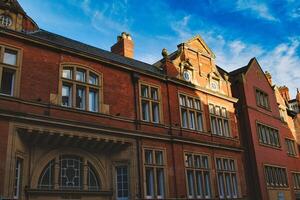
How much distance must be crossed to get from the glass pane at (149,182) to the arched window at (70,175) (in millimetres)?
2494

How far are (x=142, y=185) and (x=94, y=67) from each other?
575 cm

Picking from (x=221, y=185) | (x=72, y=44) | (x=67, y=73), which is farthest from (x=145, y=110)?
(x=221, y=185)

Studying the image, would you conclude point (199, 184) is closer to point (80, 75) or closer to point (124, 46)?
point (80, 75)

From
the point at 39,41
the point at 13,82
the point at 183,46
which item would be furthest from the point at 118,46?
the point at 13,82

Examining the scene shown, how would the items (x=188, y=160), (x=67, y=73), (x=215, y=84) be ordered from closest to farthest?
1. (x=67, y=73)
2. (x=188, y=160)
3. (x=215, y=84)

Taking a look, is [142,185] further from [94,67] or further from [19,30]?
[19,30]

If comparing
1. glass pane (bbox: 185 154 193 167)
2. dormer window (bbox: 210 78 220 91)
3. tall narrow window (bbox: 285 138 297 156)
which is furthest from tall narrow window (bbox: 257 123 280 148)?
glass pane (bbox: 185 154 193 167)

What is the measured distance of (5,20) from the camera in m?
14.9

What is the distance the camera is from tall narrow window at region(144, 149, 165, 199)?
16902mm

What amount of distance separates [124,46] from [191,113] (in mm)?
6748

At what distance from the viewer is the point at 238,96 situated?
84.8 feet

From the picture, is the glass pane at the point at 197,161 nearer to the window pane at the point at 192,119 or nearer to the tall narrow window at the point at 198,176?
the tall narrow window at the point at 198,176

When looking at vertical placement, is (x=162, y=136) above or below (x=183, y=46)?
below

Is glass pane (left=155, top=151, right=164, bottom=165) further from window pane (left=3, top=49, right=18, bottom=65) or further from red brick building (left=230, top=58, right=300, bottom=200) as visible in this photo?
red brick building (left=230, top=58, right=300, bottom=200)
